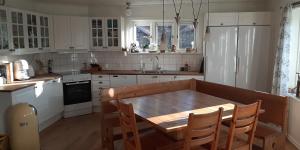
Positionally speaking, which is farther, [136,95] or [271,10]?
[271,10]

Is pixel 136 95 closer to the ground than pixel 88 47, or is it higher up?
closer to the ground

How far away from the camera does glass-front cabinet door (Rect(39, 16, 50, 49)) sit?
4902 millimetres

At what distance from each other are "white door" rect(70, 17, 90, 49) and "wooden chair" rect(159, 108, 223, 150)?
3859 mm

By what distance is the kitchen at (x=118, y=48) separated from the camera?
4.43 metres

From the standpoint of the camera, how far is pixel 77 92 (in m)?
5.18

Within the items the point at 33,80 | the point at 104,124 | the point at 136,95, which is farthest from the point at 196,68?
the point at 33,80

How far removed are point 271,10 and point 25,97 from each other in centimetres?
481

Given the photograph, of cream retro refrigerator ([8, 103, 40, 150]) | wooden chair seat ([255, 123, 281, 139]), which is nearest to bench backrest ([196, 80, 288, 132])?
wooden chair seat ([255, 123, 281, 139])

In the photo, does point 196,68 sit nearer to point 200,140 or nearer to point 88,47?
point 88,47

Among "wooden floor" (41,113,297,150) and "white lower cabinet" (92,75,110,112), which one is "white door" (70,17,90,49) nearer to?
"white lower cabinet" (92,75,110,112)

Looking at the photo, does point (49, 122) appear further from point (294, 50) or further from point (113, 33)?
point (294, 50)

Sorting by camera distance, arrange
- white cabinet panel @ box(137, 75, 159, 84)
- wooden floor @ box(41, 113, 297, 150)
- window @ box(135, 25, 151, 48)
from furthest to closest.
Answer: window @ box(135, 25, 151, 48)
white cabinet panel @ box(137, 75, 159, 84)
wooden floor @ box(41, 113, 297, 150)

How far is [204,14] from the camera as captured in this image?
A: 17.0 ft

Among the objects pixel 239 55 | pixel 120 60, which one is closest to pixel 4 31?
pixel 120 60
